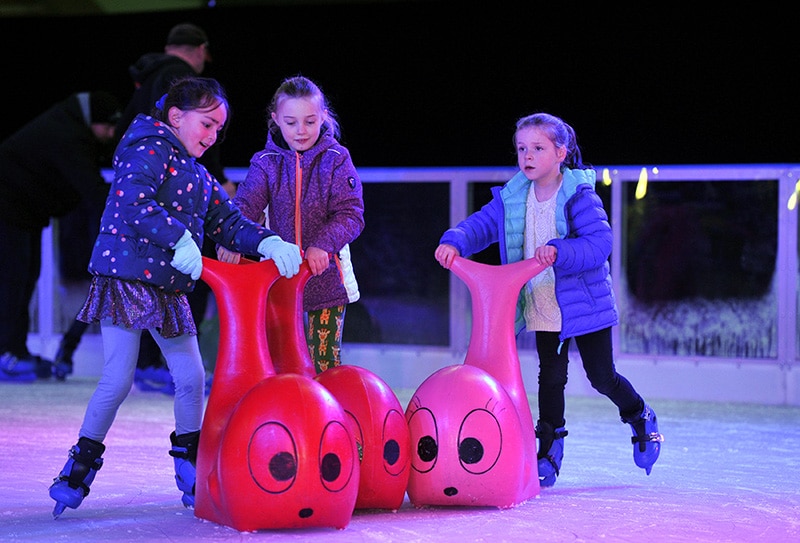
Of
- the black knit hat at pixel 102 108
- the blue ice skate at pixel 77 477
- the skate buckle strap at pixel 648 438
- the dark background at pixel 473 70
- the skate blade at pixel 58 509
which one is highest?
the dark background at pixel 473 70

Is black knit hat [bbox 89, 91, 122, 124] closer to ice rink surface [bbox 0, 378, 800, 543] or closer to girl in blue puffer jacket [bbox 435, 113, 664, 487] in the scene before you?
ice rink surface [bbox 0, 378, 800, 543]

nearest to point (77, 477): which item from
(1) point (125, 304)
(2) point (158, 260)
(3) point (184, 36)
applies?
(1) point (125, 304)

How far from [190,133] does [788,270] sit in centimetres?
345

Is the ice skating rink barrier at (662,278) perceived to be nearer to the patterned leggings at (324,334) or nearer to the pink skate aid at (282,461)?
the patterned leggings at (324,334)

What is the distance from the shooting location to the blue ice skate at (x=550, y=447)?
351 centimetres

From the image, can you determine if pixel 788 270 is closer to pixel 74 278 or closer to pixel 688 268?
pixel 688 268

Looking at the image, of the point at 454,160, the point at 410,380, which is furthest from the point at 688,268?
the point at 454,160

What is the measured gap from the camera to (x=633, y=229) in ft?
19.2

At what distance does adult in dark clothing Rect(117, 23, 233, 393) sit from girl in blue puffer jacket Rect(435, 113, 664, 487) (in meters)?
1.88

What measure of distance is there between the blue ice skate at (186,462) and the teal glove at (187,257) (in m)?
0.48

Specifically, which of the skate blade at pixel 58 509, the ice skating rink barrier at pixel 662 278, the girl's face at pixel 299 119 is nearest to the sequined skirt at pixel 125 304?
the skate blade at pixel 58 509

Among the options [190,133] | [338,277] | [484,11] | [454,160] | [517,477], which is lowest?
[517,477]

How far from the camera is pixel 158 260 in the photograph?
3057mm

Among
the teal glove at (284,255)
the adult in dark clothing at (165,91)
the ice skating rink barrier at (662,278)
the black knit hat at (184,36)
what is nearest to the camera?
the teal glove at (284,255)
